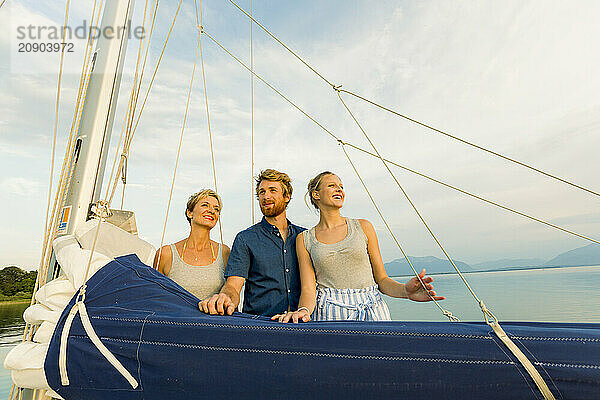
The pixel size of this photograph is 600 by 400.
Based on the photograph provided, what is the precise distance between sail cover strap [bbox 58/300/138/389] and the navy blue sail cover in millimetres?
15

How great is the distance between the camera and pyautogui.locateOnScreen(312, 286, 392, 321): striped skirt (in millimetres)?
2135

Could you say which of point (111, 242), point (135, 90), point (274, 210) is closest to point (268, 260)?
point (274, 210)

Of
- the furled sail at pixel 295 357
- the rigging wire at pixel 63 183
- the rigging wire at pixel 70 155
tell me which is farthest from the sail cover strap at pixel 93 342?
the rigging wire at pixel 70 155

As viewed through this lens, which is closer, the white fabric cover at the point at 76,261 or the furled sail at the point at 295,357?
the furled sail at the point at 295,357

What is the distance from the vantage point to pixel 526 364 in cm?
91

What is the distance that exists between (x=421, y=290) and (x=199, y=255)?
5.10 feet

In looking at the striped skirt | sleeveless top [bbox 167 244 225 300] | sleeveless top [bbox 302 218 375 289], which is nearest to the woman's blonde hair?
sleeveless top [bbox 302 218 375 289]

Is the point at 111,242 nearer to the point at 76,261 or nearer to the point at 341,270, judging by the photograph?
the point at 76,261

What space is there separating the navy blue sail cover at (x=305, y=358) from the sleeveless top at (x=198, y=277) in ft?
3.74

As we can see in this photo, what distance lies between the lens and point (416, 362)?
0.99 metres

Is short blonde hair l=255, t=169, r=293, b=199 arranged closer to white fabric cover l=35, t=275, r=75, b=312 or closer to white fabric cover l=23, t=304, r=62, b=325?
white fabric cover l=35, t=275, r=75, b=312

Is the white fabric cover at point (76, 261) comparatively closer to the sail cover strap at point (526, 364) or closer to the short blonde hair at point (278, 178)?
the short blonde hair at point (278, 178)

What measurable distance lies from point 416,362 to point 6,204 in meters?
→ 7.54

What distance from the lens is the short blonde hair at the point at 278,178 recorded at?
8.61 ft
